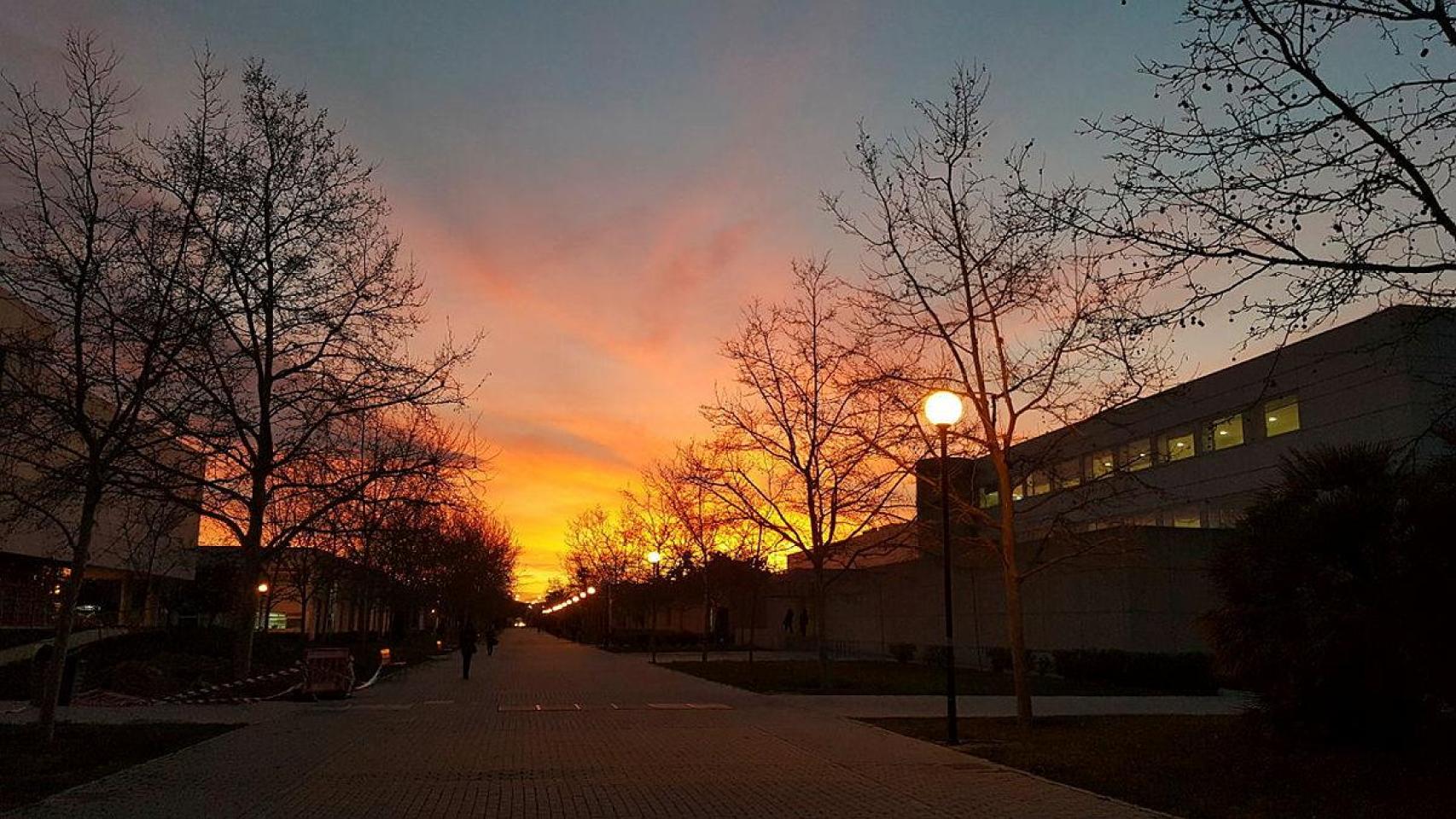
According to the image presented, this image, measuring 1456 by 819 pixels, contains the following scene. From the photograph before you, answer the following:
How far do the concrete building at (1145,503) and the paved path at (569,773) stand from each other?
517cm

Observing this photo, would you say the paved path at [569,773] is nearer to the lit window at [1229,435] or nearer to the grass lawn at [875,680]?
the grass lawn at [875,680]

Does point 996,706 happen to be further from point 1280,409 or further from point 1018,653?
point 1280,409

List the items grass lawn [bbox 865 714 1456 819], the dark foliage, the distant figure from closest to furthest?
grass lawn [bbox 865 714 1456 819], the dark foliage, the distant figure

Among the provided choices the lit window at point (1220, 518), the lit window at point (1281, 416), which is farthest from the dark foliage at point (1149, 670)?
the lit window at point (1281, 416)

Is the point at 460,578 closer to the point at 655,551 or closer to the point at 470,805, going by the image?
the point at 655,551

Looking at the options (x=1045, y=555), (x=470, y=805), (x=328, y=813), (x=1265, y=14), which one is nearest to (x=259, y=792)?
(x=328, y=813)

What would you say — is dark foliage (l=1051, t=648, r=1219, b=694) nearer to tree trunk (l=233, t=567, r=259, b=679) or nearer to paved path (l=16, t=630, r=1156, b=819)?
paved path (l=16, t=630, r=1156, b=819)

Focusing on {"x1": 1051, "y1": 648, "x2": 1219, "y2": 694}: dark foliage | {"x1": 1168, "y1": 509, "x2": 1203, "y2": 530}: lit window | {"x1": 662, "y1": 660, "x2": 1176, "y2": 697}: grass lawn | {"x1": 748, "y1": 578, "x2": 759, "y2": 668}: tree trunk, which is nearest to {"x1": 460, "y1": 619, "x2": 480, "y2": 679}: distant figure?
{"x1": 662, "y1": 660, "x2": 1176, "y2": 697}: grass lawn

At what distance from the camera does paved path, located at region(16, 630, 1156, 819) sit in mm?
9617

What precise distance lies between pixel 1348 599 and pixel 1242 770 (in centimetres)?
199

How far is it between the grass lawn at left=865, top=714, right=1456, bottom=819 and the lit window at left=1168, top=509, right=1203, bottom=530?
2892 cm

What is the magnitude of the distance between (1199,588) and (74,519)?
109 feet

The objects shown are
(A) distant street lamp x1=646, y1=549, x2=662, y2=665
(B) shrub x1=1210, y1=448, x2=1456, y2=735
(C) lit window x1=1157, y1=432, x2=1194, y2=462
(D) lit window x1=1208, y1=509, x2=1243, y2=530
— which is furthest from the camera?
(C) lit window x1=1157, y1=432, x2=1194, y2=462

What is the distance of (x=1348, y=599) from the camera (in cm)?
1065
